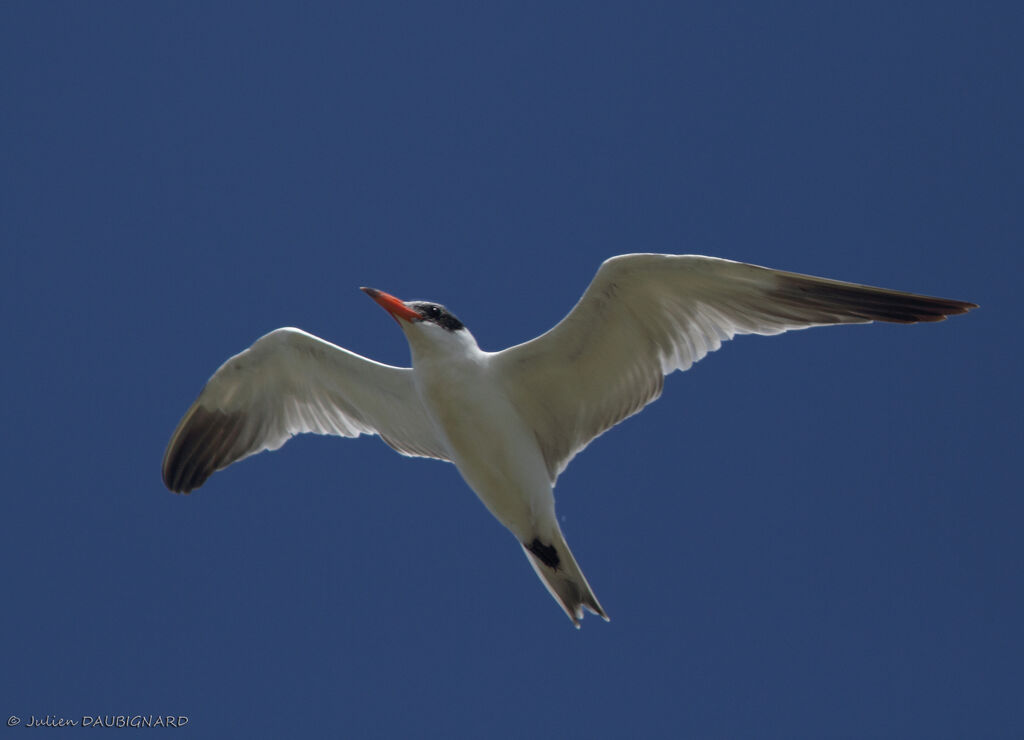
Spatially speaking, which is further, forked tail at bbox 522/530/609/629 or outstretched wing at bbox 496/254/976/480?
forked tail at bbox 522/530/609/629

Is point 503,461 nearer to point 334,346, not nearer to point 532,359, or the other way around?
point 532,359

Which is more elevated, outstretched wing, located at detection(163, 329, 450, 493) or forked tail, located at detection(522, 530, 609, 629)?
outstretched wing, located at detection(163, 329, 450, 493)

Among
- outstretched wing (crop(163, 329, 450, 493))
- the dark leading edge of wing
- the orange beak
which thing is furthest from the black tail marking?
the dark leading edge of wing

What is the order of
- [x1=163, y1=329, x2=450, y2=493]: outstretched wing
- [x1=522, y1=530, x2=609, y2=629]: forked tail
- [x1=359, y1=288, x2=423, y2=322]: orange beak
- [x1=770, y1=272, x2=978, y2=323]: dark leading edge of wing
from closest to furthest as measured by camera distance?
[x1=770, y1=272, x2=978, y2=323]: dark leading edge of wing
[x1=359, y1=288, x2=423, y2=322]: orange beak
[x1=522, y1=530, x2=609, y2=629]: forked tail
[x1=163, y1=329, x2=450, y2=493]: outstretched wing

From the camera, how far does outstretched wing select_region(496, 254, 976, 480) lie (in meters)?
7.75

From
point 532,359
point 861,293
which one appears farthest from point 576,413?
point 861,293

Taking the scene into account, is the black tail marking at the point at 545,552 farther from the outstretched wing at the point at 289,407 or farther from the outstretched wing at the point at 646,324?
the outstretched wing at the point at 289,407

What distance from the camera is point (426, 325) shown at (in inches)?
320

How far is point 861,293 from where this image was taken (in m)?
7.73

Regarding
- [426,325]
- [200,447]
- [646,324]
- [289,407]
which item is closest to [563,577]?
[646,324]

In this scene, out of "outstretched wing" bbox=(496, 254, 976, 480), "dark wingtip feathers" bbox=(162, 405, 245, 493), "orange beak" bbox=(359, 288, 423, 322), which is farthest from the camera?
"dark wingtip feathers" bbox=(162, 405, 245, 493)

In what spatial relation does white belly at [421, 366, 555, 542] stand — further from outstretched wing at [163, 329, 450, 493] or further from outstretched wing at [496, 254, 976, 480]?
outstretched wing at [163, 329, 450, 493]

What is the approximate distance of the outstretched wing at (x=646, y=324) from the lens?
25.4ft

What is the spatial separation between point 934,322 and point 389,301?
383 centimetres
